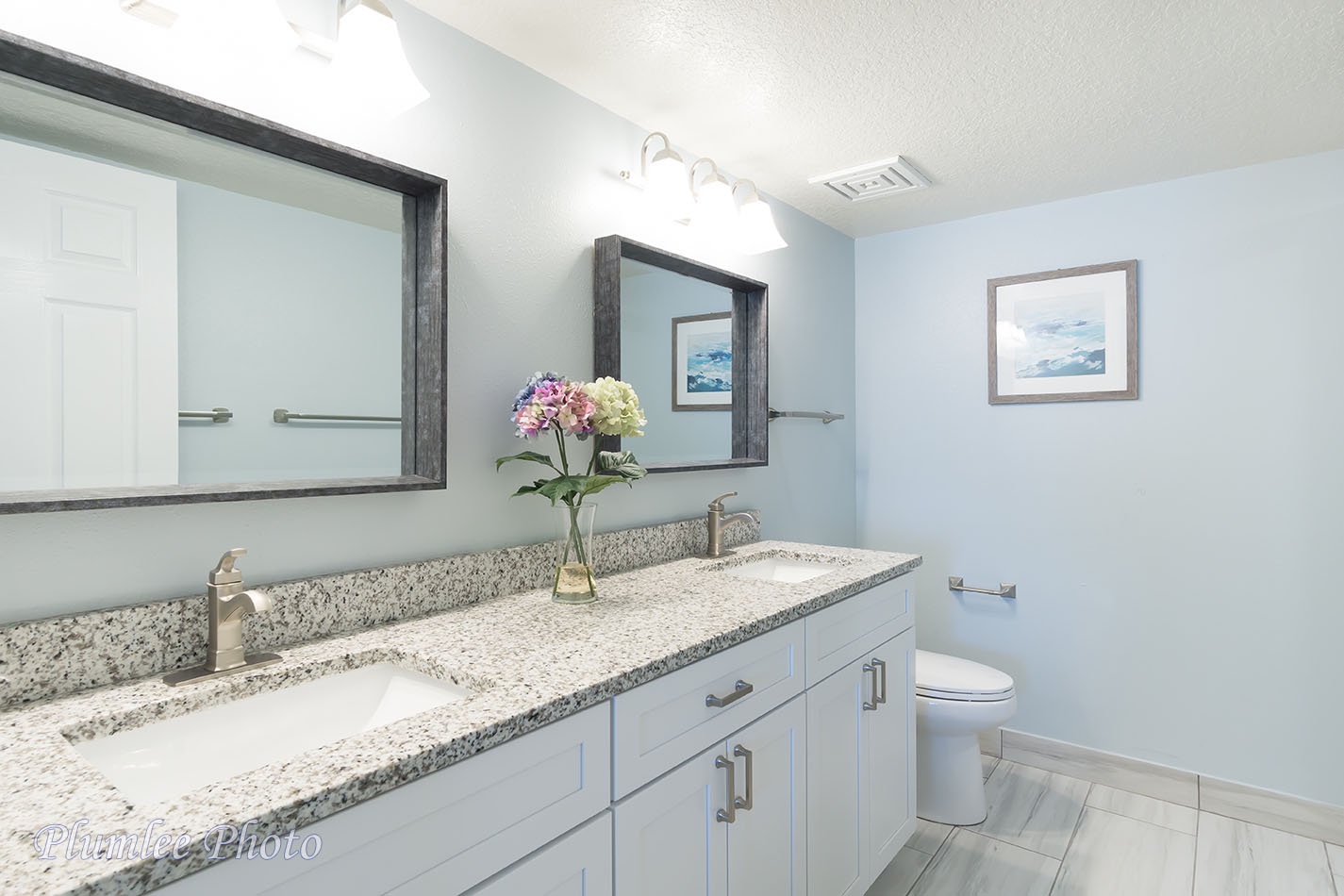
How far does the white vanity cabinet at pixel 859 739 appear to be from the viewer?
156cm

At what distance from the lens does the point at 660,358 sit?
6.65ft

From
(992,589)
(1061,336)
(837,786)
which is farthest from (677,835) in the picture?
(1061,336)

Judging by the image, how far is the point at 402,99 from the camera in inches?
50.1

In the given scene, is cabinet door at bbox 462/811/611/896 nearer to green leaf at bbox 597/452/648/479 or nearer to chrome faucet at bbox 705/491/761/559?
green leaf at bbox 597/452/648/479

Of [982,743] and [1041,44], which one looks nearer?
[1041,44]

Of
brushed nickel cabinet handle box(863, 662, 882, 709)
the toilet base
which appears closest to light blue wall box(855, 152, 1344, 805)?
the toilet base

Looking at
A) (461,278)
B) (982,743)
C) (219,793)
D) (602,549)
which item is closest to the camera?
(219,793)

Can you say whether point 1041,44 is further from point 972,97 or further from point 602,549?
point 602,549

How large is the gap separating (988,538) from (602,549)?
173 cm

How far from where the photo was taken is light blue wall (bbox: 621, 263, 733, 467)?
191 centimetres

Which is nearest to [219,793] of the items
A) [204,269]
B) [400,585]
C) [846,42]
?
[400,585]

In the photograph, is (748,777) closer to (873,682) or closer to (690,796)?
(690,796)

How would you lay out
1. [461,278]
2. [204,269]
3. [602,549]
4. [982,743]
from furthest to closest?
[982,743]
[602,549]
[461,278]
[204,269]

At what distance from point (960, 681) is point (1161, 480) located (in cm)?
100
